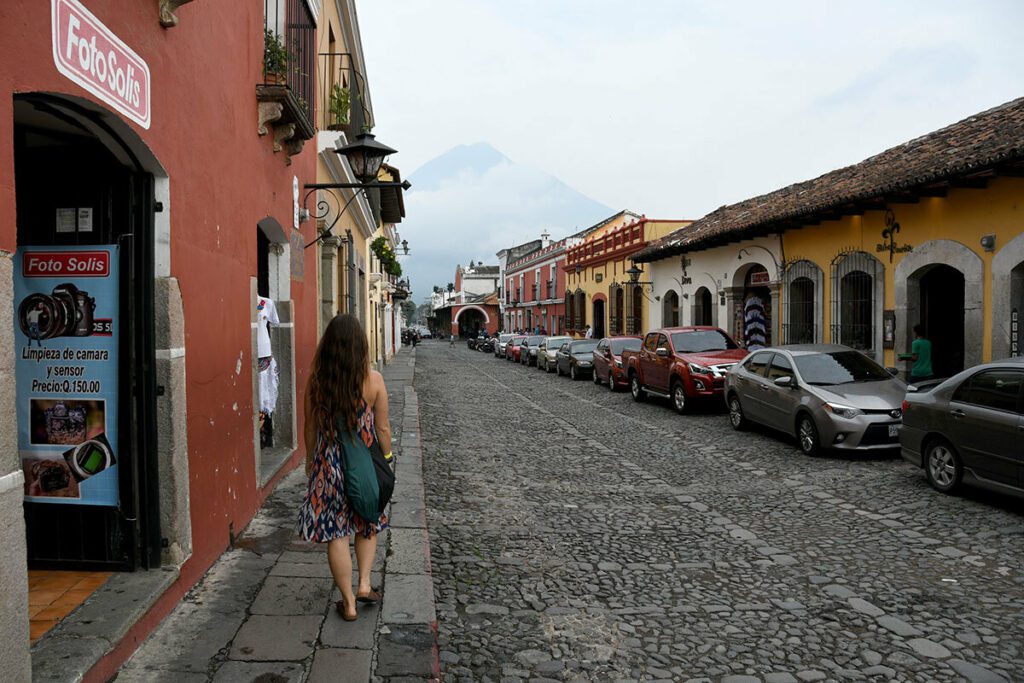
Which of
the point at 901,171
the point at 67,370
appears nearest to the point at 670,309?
the point at 901,171

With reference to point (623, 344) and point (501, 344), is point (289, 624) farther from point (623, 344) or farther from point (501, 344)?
point (501, 344)

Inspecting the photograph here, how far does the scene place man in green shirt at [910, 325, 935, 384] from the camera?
11789mm

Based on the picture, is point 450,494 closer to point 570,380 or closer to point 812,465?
point 812,465

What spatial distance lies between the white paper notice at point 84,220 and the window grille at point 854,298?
44.4 ft

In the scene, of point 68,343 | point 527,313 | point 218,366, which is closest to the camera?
point 68,343

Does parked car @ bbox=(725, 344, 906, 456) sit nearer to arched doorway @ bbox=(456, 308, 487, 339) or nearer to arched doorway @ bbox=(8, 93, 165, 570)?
arched doorway @ bbox=(8, 93, 165, 570)

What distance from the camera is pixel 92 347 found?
3.73 m

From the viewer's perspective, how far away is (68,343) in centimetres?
370

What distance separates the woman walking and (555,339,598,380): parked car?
18.7m

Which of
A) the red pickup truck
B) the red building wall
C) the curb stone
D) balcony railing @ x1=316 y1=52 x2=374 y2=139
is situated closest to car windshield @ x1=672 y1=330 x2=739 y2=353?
the red pickup truck

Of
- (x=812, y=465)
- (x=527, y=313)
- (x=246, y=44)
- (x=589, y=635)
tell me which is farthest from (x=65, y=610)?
(x=527, y=313)

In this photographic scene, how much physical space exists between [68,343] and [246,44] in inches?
114

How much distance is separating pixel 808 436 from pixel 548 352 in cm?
1825

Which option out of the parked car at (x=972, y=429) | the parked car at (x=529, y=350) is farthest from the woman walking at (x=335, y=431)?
the parked car at (x=529, y=350)
